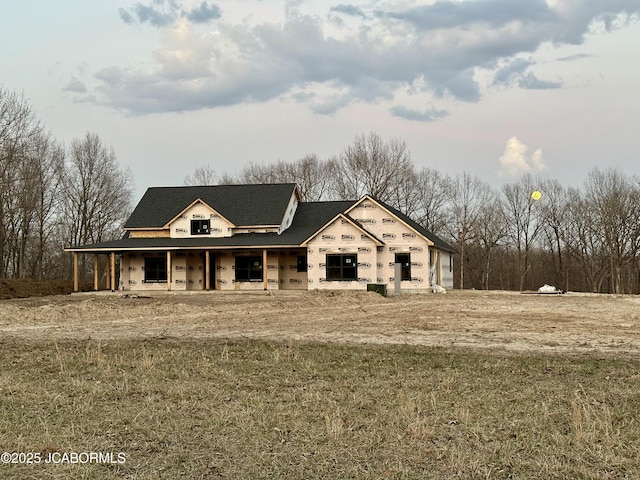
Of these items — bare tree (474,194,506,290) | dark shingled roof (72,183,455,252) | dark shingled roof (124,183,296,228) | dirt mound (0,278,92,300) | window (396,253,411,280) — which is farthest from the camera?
bare tree (474,194,506,290)

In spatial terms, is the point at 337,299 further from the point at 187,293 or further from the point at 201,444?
the point at 201,444

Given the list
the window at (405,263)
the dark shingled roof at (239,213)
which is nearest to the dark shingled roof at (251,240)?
the dark shingled roof at (239,213)

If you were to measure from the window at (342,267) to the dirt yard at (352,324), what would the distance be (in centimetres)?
882

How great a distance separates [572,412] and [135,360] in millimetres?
7087

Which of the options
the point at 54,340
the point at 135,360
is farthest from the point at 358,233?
the point at 135,360

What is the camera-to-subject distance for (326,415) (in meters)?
7.18

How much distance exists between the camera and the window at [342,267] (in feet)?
117

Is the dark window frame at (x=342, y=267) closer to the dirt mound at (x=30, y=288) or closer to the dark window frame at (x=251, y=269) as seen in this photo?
the dark window frame at (x=251, y=269)

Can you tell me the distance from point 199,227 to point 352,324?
891 inches

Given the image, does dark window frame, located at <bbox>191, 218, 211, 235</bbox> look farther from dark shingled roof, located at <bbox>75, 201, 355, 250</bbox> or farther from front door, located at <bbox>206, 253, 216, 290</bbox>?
front door, located at <bbox>206, 253, 216, 290</bbox>

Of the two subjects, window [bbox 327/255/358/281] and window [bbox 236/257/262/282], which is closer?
window [bbox 327/255/358/281]

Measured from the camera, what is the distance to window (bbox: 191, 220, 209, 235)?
38.8m

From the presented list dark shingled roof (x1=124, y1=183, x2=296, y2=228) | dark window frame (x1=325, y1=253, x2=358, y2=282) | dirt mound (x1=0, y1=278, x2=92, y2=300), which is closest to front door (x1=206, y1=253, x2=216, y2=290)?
dark shingled roof (x1=124, y1=183, x2=296, y2=228)

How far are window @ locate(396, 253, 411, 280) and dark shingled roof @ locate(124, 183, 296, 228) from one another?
7480mm
